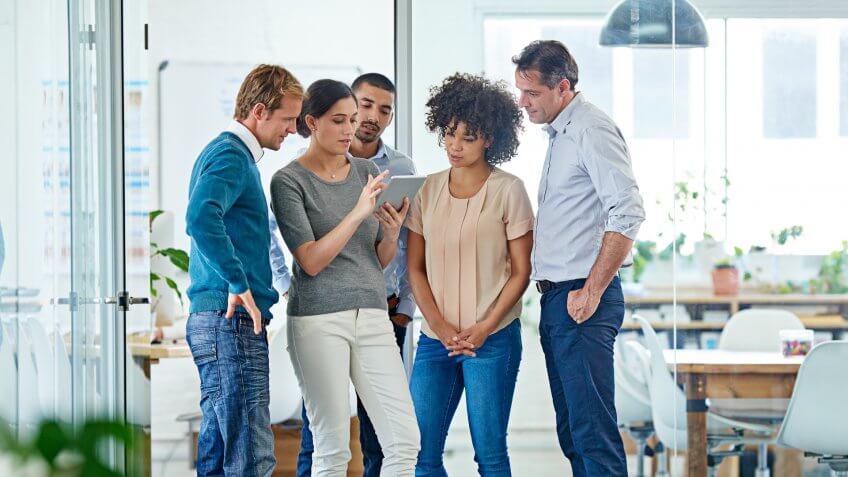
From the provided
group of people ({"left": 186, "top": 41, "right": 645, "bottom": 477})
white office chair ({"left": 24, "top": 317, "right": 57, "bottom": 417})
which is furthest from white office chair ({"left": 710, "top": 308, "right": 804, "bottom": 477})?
white office chair ({"left": 24, "top": 317, "right": 57, "bottom": 417})

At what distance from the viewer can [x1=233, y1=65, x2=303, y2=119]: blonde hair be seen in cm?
236

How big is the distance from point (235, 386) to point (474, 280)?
2.63 ft

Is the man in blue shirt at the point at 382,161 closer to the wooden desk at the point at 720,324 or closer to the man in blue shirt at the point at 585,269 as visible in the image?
the man in blue shirt at the point at 585,269

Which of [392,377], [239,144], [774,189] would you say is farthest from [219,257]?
[774,189]

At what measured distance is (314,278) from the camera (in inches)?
98.0

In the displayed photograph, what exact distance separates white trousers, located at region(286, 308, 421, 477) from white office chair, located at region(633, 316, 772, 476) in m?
1.22

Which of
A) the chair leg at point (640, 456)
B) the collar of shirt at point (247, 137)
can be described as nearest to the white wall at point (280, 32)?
the collar of shirt at point (247, 137)

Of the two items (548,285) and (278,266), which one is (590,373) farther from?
(278,266)

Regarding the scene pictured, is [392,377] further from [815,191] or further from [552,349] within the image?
[815,191]

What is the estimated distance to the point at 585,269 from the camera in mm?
2664

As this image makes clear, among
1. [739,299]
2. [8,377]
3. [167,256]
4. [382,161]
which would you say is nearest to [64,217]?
[8,377]

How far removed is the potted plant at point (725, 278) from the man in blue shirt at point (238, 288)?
1.71m

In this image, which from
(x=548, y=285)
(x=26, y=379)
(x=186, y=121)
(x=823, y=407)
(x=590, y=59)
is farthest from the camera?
(x=186, y=121)

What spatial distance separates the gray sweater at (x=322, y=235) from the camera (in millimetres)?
2471
